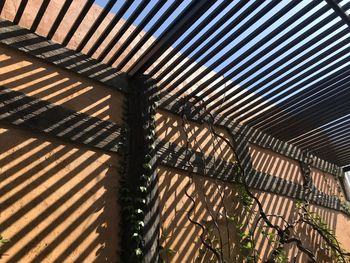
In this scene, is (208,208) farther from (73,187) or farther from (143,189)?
(73,187)

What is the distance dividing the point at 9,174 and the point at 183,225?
6.09 ft

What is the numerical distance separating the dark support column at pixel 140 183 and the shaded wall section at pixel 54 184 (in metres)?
0.11

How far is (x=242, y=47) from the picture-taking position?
11.8ft

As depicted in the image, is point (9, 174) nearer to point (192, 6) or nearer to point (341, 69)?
point (192, 6)

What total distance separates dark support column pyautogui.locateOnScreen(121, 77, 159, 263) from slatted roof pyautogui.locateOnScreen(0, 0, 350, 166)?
338 millimetres

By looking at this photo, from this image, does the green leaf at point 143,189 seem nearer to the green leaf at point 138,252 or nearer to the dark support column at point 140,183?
the dark support column at point 140,183

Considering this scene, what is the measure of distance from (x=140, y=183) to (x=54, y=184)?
83 centimetres

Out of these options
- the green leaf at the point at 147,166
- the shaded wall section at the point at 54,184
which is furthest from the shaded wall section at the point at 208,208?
the shaded wall section at the point at 54,184

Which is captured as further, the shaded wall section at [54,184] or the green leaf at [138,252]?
the green leaf at [138,252]

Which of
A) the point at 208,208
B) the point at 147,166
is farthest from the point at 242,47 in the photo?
the point at 208,208

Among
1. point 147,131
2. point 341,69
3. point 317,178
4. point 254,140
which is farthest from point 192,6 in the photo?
point 317,178

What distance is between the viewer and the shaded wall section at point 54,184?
270cm

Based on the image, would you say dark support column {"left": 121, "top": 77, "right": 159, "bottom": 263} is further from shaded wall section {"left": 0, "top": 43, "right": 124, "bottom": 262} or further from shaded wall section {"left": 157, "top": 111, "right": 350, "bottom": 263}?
shaded wall section {"left": 157, "top": 111, "right": 350, "bottom": 263}

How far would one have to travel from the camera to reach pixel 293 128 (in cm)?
539
